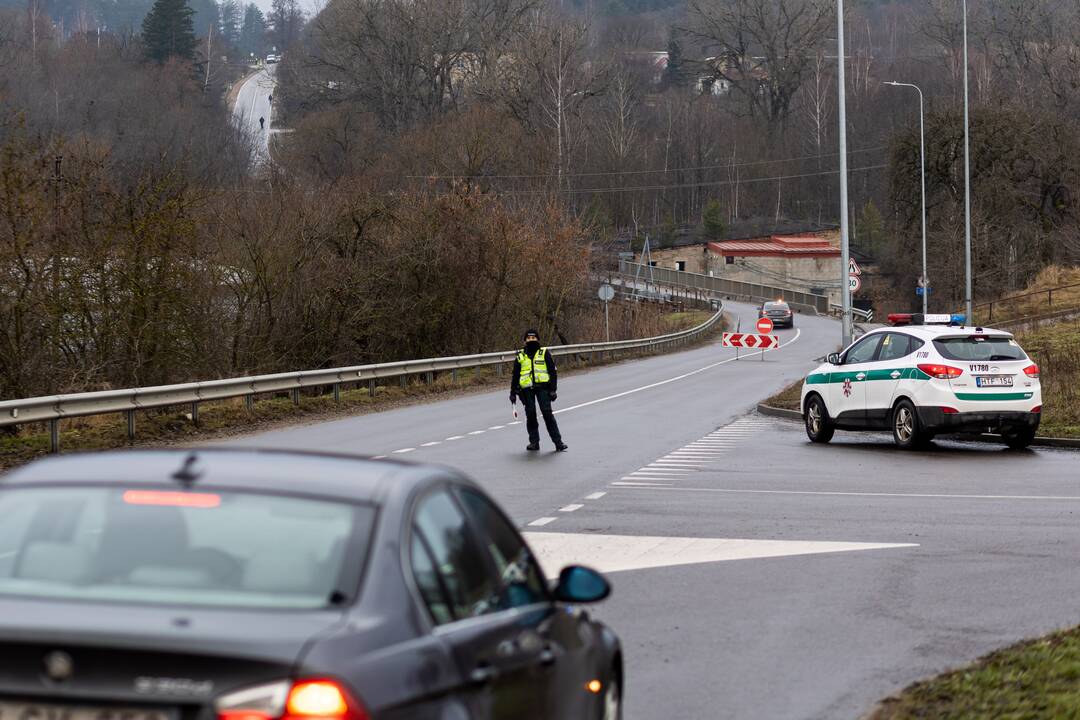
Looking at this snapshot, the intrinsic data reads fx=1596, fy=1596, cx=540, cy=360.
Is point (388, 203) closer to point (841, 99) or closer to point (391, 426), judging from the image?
→ point (841, 99)

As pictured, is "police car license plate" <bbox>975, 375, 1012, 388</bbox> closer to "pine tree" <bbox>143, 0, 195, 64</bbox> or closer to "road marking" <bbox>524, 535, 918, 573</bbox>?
"road marking" <bbox>524, 535, 918, 573</bbox>

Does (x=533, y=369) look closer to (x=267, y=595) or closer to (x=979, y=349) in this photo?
(x=979, y=349)

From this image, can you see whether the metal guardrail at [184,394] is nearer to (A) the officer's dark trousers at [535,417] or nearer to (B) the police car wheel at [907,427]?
(A) the officer's dark trousers at [535,417]

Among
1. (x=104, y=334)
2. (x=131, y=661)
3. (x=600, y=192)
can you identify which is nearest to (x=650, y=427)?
(x=104, y=334)

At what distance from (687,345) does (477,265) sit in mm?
28209

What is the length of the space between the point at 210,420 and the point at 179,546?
2277cm

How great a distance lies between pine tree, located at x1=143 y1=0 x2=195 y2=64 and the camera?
13938 centimetres

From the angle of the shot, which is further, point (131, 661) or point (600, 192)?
point (600, 192)

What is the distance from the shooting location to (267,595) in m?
4.28

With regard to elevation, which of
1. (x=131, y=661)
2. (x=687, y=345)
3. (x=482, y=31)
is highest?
(x=482, y=31)

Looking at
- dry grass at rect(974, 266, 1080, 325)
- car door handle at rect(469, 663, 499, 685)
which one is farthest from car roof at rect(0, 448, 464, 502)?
dry grass at rect(974, 266, 1080, 325)

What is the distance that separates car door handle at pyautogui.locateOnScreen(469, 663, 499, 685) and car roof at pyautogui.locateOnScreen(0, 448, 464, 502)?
1.86 ft

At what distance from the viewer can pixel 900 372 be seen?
2242 cm

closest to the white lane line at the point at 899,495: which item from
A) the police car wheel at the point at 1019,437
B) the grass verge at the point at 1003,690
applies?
the police car wheel at the point at 1019,437
